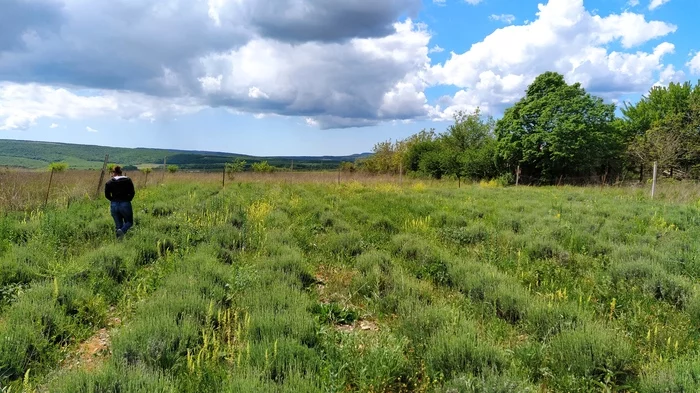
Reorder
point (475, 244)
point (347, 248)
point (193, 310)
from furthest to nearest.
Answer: point (475, 244) → point (347, 248) → point (193, 310)

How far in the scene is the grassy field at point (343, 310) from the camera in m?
3.11

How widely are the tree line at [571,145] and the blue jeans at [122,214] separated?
88.5 feet

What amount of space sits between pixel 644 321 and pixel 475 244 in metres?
4.01

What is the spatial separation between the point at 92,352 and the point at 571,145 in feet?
104

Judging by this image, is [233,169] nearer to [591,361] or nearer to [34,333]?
[34,333]

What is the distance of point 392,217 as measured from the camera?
11.1m

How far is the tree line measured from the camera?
95.2 feet

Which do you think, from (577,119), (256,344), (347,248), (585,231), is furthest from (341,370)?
(577,119)

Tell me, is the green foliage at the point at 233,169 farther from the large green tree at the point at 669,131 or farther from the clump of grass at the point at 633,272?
the large green tree at the point at 669,131

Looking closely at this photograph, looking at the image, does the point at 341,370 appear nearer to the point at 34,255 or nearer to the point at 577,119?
the point at 34,255

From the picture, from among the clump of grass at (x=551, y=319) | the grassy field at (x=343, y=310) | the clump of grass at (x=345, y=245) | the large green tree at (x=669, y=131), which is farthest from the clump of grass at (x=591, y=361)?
the large green tree at (x=669, y=131)

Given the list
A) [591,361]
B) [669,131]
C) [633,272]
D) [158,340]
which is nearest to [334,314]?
[158,340]

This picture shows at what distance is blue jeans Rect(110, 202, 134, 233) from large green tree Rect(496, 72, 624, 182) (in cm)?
2878

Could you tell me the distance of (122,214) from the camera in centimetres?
845
